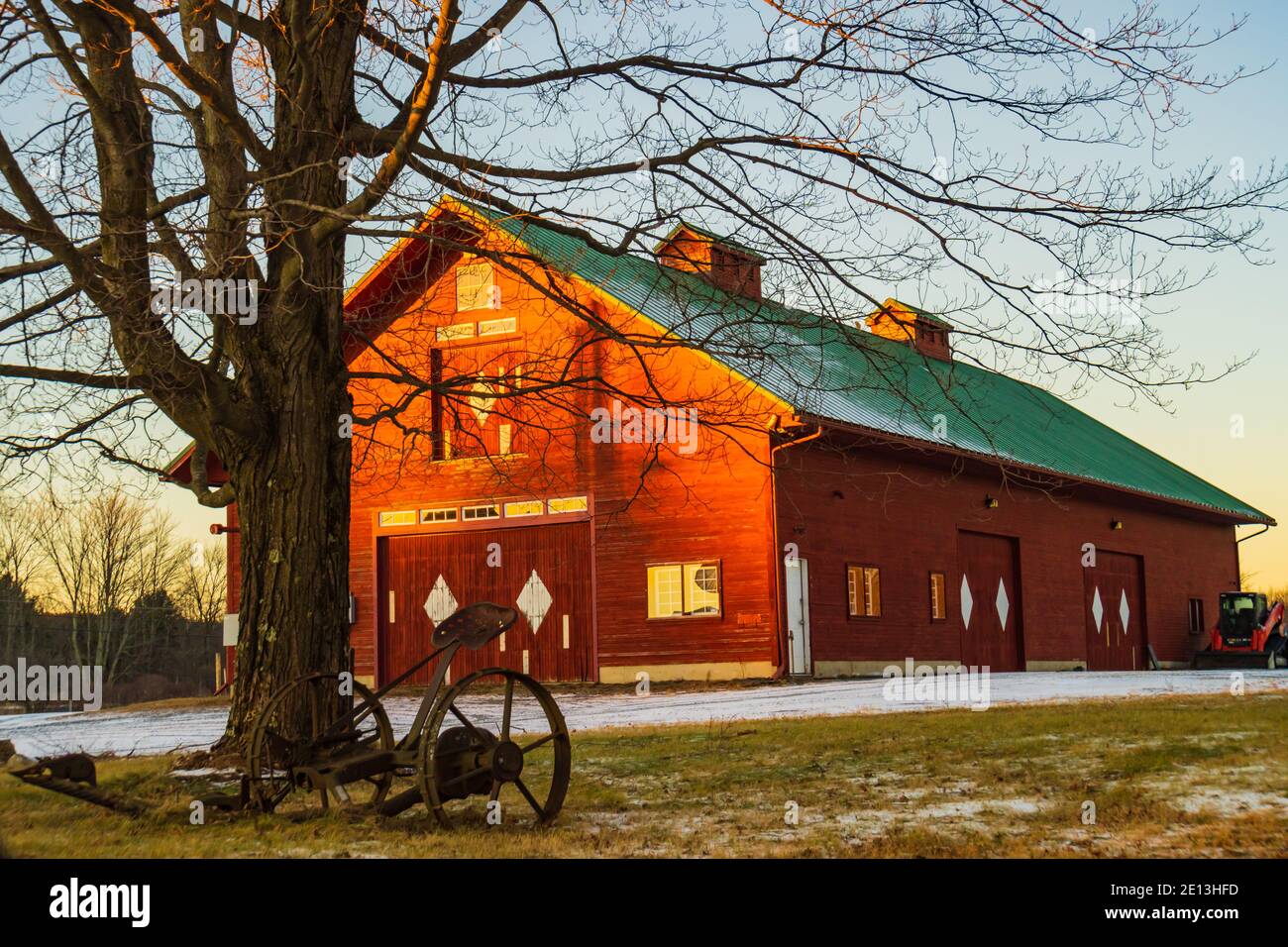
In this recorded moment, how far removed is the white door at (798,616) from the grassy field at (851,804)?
9.70 metres

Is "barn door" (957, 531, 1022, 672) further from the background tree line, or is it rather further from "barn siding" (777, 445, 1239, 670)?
the background tree line

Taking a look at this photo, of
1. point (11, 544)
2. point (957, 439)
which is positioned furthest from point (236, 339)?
point (11, 544)

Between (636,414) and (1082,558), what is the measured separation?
45.1 feet

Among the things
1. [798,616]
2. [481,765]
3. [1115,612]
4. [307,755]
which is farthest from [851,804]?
[1115,612]

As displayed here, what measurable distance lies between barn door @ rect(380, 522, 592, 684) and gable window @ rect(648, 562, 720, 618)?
1.30m

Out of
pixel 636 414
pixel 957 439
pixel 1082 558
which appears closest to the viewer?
pixel 636 414

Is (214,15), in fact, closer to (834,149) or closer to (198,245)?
(198,245)

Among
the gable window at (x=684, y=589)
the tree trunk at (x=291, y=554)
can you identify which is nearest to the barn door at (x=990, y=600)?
the gable window at (x=684, y=589)

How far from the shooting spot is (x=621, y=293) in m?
23.1

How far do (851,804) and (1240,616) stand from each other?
101ft

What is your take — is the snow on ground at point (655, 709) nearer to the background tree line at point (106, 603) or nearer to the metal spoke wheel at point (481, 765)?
the metal spoke wheel at point (481, 765)

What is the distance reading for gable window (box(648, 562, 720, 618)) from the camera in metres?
21.9

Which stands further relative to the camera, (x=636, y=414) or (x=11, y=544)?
(x=11, y=544)
